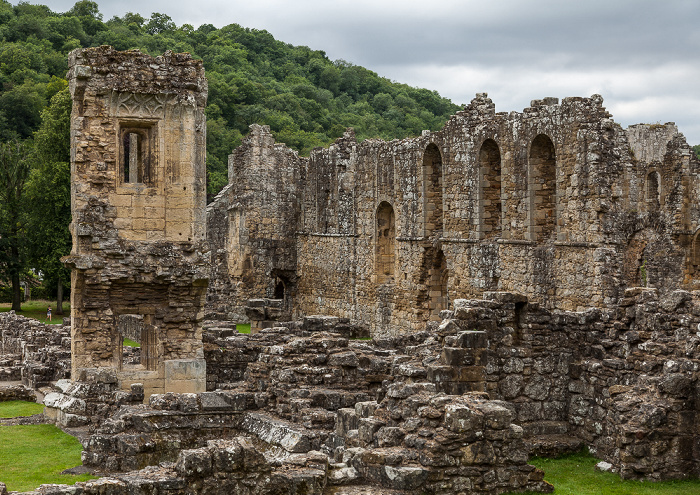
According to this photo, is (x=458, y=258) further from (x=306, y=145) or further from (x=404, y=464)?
(x=306, y=145)

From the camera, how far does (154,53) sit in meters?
58.5

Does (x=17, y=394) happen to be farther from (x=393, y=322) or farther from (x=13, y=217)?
(x=13, y=217)

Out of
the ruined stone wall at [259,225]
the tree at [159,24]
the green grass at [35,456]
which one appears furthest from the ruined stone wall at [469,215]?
the tree at [159,24]

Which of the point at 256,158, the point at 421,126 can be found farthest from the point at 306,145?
the point at 256,158

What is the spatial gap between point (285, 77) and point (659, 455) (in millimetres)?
52812

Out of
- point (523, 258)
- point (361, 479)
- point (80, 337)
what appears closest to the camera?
point (361, 479)

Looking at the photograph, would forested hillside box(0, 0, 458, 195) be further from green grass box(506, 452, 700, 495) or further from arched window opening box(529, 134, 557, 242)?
green grass box(506, 452, 700, 495)

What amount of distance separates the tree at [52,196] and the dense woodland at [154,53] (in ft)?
A: 0.15

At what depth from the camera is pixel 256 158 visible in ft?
117

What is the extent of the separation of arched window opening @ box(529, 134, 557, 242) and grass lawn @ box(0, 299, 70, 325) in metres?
19.1

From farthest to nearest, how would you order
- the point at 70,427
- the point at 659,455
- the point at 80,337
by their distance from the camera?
the point at 80,337 → the point at 70,427 → the point at 659,455

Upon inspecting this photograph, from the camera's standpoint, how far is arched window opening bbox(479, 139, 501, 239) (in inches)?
965

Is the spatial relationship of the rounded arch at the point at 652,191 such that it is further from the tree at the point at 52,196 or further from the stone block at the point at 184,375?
the stone block at the point at 184,375

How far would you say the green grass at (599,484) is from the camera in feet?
36.1
